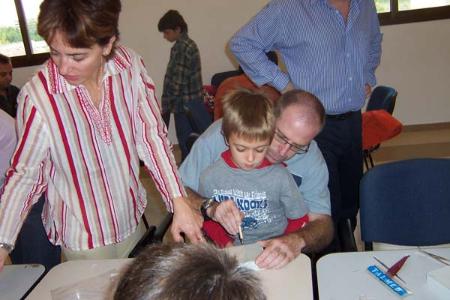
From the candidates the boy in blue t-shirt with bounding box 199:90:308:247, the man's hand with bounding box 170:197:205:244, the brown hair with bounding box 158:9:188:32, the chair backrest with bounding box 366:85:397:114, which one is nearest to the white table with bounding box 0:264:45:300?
the man's hand with bounding box 170:197:205:244

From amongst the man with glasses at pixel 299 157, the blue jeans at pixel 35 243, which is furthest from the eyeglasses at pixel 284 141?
the blue jeans at pixel 35 243

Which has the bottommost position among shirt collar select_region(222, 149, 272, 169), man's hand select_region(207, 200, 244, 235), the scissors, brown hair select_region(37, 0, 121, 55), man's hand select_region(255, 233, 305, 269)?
the scissors

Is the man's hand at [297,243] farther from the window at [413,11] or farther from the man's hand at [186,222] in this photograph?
the window at [413,11]

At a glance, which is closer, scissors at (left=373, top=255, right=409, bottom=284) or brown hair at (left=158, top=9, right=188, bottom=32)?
scissors at (left=373, top=255, right=409, bottom=284)

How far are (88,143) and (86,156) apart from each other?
1.8 inches

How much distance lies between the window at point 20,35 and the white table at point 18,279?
4762mm

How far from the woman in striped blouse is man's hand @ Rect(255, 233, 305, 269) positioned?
0.23 m

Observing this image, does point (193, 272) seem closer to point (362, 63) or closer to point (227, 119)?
point (227, 119)

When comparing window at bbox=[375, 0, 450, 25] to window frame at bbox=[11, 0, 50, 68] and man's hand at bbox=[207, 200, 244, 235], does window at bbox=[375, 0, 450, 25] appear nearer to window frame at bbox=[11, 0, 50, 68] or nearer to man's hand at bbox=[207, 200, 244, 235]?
window frame at bbox=[11, 0, 50, 68]

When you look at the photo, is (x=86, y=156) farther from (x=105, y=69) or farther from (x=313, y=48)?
(x=313, y=48)

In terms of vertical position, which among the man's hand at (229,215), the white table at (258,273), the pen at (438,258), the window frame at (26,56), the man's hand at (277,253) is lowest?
the pen at (438,258)

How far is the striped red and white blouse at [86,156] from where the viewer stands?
4.72 feet

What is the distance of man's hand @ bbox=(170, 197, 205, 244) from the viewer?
1.47 meters

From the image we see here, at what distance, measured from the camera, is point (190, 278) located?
2.19 feet
